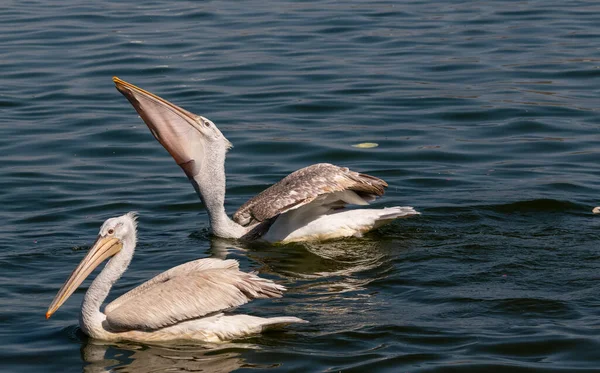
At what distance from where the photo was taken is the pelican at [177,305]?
19.1ft

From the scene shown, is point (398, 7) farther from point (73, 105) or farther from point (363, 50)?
point (73, 105)

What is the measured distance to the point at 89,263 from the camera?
598cm

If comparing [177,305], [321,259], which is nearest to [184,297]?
[177,305]

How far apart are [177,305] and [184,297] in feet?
0.18

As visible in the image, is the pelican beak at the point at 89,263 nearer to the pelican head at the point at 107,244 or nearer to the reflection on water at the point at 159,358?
the pelican head at the point at 107,244

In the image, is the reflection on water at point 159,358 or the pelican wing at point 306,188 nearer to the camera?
the reflection on water at point 159,358

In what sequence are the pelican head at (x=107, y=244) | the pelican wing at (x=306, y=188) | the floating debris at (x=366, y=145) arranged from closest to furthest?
the pelican head at (x=107, y=244) → the pelican wing at (x=306, y=188) → the floating debris at (x=366, y=145)

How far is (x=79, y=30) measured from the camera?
14922mm

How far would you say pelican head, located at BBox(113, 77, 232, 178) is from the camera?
7.57m

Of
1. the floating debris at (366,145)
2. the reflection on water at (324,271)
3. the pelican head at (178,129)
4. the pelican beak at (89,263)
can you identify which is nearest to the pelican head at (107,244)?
the pelican beak at (89,263)

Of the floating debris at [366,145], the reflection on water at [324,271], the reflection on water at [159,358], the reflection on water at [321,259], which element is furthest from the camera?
the floating debris at [366,145]

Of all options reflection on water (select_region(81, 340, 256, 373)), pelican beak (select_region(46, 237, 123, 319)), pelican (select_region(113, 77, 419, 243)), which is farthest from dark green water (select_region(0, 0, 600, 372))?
pelican beak (select_region(46, 237, 123, 319))

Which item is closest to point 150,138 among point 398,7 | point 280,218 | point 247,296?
point 280,218

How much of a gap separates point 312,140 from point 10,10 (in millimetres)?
7859
